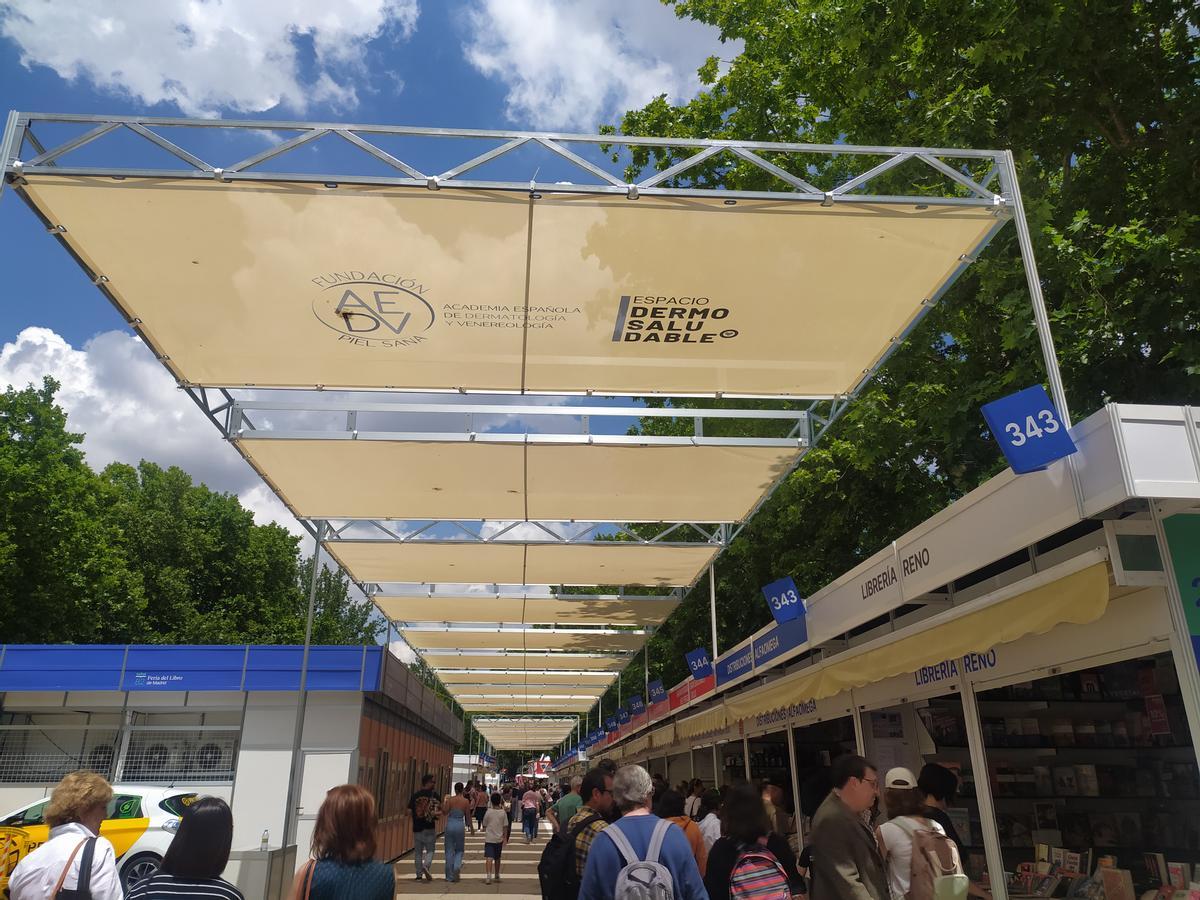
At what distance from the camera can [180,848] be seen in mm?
2625

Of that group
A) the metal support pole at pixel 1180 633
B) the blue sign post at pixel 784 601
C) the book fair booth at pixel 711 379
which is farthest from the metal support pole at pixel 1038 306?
the blue sign post at pixel 784 601

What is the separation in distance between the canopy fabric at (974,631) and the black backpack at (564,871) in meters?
2.55

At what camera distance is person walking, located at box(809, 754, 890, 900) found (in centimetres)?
321

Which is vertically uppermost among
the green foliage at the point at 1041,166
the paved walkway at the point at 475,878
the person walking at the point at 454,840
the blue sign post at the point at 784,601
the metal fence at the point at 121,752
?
the green foliage at the point at 1041,166

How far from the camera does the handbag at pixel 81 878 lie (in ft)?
10.7

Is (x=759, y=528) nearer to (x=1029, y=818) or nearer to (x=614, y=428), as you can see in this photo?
(x=614, y=428)

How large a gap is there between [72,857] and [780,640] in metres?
8.03

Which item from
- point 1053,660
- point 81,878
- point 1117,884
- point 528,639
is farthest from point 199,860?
point 528,639

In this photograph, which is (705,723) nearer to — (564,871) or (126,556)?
(564,871)

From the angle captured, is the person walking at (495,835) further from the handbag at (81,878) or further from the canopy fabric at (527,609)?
the handbag at (81,878)

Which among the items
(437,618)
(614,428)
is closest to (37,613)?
(437,618)

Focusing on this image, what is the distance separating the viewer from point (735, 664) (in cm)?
1280

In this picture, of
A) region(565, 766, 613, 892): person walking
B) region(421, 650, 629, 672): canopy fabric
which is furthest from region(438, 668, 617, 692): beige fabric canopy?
region(565, 766, 613, 892): person walking

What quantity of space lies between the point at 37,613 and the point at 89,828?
2589 cm
